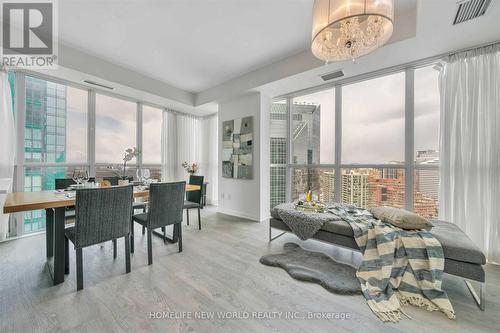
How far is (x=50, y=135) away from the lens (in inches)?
122

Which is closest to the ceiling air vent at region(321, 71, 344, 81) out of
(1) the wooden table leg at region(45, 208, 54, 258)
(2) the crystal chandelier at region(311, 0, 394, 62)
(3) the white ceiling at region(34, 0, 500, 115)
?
→ (3) the white ceiling at region(34, 0, 500, 115)

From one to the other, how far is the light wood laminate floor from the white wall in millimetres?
1477

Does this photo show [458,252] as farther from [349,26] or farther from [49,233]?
[49,233]

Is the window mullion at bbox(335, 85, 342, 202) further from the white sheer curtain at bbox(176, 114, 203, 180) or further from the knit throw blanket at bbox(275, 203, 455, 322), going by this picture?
the white sheer curtain at bbox(176, 114, 203, 180)

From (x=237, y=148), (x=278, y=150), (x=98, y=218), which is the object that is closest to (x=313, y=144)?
(x=278, y=150)

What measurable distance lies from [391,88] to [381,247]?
2.50m

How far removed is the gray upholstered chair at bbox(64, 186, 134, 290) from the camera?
1614 millimetres

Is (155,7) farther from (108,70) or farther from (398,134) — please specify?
(398,134)

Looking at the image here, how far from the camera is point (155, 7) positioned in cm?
209

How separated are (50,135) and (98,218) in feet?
8.47

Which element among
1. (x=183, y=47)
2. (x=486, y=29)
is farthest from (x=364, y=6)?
(x=183, y=47)

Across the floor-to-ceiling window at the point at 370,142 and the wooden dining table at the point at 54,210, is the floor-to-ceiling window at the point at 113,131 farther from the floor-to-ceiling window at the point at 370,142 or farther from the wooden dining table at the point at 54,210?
the floor-to-ceiling window at the point at 370,142

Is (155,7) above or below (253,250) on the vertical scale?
above

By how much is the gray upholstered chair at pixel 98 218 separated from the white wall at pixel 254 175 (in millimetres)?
2310
